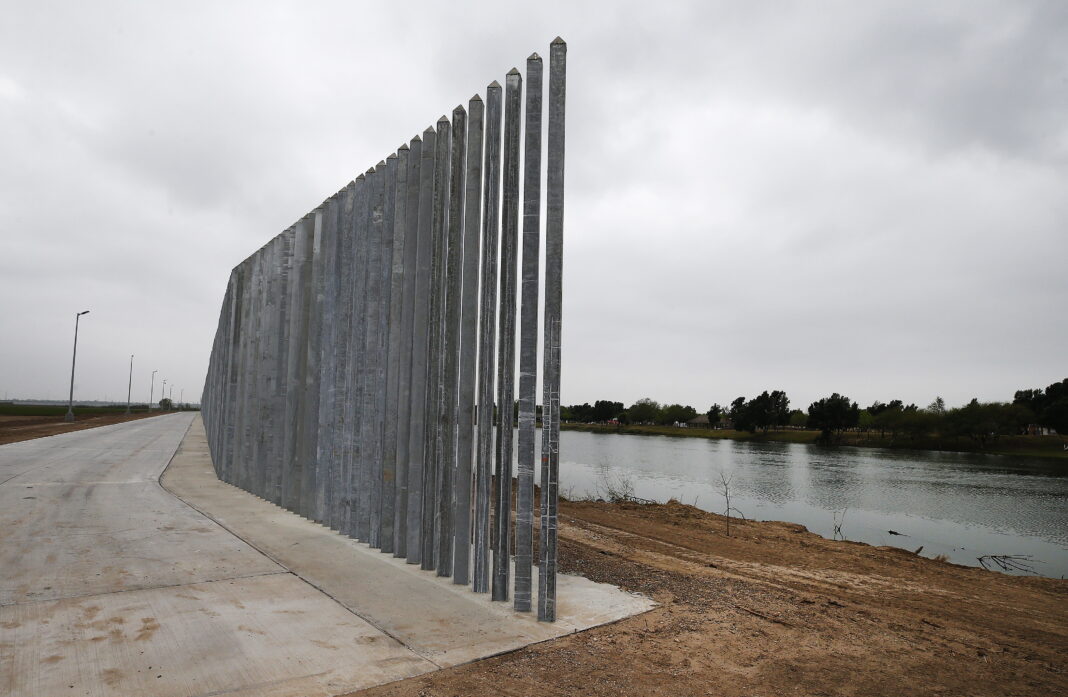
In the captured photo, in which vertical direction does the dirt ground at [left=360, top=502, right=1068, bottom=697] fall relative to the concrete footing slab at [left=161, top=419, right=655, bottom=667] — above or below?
below

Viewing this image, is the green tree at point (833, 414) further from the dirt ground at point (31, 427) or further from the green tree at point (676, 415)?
the dirt ground at point (31, 427)

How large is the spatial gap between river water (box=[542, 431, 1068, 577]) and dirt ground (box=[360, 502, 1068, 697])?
7790 millimetres

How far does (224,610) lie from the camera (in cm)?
461

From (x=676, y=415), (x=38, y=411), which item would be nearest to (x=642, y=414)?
(x=676, y=415)

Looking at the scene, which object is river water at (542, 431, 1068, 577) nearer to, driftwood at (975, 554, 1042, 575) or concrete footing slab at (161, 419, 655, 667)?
driftwood at (975, 554, 1042, 575)

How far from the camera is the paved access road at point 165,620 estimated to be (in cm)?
347

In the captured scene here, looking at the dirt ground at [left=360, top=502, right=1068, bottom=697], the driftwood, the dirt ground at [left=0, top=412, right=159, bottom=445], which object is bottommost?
the driftwood

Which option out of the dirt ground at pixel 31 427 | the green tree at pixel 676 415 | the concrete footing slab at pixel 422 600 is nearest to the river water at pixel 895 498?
the concrete footing slab at pixel 422 600

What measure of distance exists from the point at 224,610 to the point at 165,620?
1.26 ft

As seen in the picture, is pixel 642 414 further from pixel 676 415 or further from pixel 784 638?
pixel 784 638

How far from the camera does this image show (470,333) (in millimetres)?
5793

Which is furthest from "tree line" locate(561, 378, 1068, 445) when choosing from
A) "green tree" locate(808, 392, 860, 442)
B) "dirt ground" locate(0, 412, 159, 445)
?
"dirt ground" locate(0, 412, 159, 445)

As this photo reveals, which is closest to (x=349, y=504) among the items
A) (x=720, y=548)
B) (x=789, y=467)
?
(x=720, y=548)

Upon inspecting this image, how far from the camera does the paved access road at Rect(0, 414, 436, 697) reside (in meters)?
3.47
